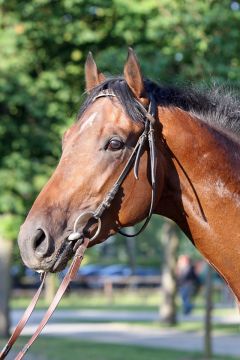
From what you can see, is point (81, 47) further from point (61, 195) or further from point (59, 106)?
point (61, 195)

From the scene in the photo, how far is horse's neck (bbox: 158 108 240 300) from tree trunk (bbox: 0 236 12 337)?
42.6ft

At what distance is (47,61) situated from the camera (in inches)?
573

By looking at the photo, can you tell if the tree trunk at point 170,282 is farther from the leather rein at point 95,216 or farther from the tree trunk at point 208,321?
the leather rein at point 95,216

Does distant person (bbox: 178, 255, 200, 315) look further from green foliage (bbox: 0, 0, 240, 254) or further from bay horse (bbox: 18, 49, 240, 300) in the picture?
bay horse (bbox: 18, 49, 240, 300)

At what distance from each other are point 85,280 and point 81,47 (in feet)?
79.3

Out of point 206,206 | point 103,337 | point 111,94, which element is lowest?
point 103,337

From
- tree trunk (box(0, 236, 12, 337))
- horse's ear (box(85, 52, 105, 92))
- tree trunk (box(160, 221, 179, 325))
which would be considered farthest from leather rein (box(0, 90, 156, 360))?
tree trunk (box(160, 221, 179, 325))

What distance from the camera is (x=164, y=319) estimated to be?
19.5 m

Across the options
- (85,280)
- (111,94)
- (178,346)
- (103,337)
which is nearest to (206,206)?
(111,94)

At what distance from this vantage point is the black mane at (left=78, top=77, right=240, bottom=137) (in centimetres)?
397

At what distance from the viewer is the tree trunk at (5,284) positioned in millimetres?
16594

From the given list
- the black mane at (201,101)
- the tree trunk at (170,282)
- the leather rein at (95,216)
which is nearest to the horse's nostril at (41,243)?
the leather rein at (95,216)

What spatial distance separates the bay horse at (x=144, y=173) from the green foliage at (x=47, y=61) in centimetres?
769

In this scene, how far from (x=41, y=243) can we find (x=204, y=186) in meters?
0.88
